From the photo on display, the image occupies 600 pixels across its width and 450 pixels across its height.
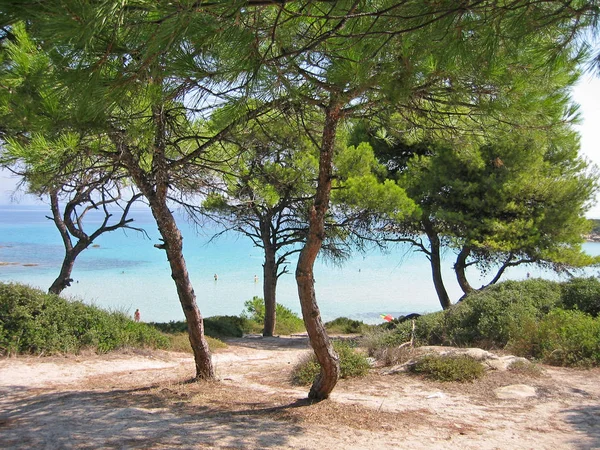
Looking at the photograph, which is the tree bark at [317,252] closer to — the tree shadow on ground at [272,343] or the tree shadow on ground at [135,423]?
the tree shadow on ground at [135,423]

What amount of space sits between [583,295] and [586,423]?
204 inches

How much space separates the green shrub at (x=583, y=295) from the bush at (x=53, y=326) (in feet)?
24.9

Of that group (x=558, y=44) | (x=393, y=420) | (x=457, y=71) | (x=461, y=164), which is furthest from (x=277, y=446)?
(x=461, y=164)

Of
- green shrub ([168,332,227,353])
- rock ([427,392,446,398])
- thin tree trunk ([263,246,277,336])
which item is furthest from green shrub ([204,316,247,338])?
rock ([427,392,446,398])

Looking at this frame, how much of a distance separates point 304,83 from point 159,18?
190 centimetres

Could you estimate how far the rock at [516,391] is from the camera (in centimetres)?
558

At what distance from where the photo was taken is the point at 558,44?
3.88 metres

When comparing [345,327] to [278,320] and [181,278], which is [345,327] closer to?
[278,320]

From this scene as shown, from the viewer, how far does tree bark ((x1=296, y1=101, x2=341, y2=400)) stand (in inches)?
195

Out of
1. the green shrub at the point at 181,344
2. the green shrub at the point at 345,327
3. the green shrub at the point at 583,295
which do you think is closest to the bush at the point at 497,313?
the green shrub at the point at 583,295

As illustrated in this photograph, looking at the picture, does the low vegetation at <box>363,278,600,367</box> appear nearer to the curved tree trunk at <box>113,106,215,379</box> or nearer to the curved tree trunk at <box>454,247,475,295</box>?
the curved tree trunk at <box>113,106,215,379</box>

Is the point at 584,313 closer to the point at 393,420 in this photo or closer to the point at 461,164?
the point at 393,420

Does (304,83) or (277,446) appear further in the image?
(304,83)

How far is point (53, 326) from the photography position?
8.55 m
